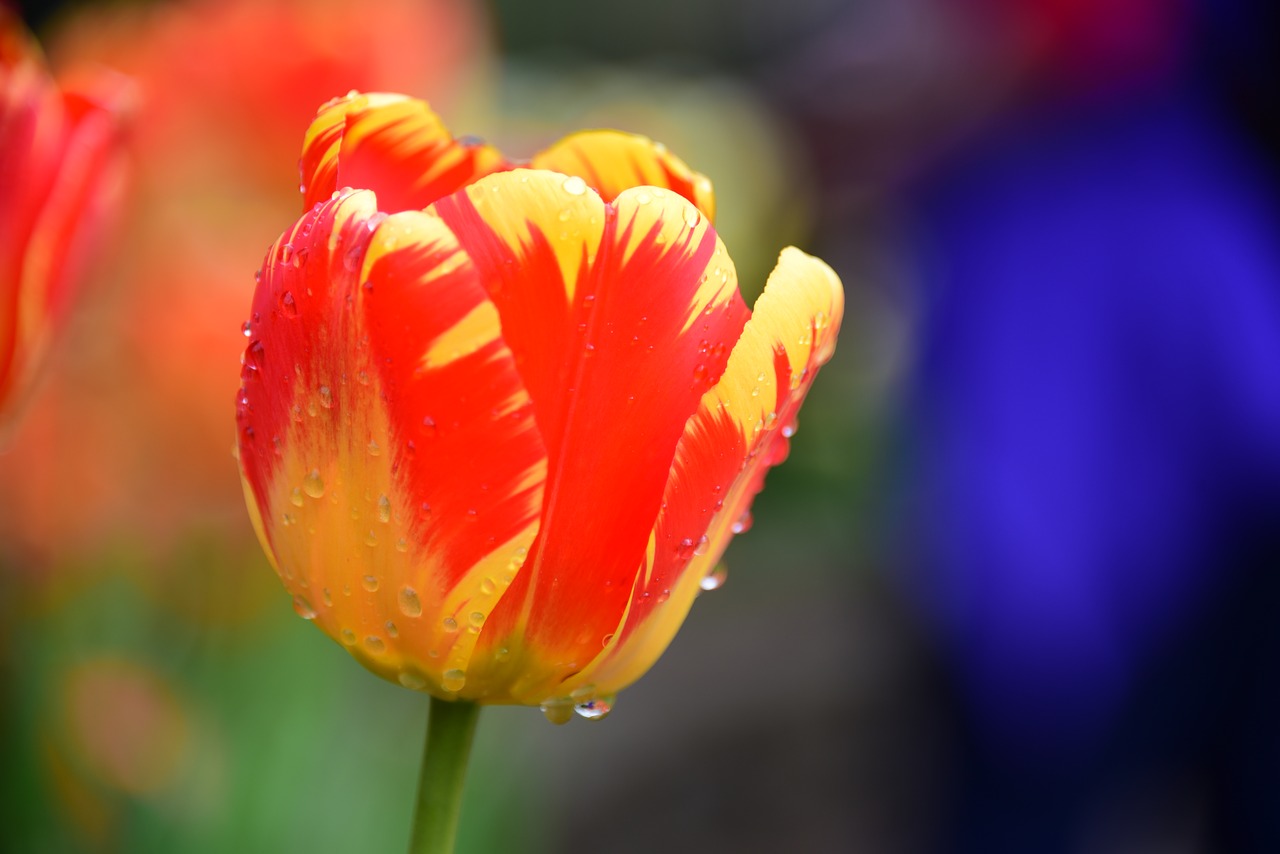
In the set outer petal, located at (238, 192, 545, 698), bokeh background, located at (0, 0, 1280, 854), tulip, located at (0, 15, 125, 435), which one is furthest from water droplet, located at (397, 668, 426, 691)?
bokeh background, located at (0, 0, 1280, 854)

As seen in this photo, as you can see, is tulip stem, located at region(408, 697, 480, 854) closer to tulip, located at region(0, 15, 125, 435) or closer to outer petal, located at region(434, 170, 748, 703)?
outer petal, located at region(434, 170, 748, 703)

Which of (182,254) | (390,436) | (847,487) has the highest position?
(390,436)

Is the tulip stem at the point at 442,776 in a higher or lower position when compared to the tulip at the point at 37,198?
lower

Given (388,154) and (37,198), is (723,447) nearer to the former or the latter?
(388,154)

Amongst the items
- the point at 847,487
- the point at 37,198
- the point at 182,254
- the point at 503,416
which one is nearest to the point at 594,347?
the point at 503,416

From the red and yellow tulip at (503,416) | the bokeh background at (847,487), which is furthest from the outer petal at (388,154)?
the bokeh background at (847,487)

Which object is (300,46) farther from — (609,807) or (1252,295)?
(609,807)

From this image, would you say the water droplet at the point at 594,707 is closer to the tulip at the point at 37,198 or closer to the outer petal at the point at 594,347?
the outer petal at the point at 594,347
